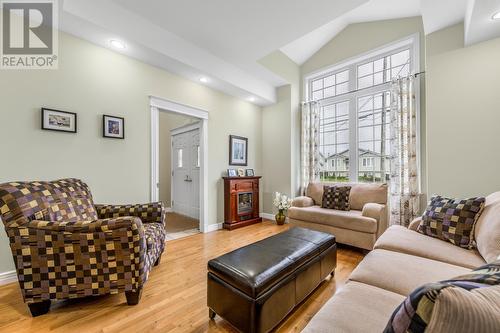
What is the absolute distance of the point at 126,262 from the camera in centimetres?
159

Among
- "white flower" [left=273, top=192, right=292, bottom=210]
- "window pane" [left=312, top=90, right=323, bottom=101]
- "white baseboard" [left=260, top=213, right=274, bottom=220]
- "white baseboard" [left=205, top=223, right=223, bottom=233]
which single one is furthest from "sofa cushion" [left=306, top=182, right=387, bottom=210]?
"white baseboard" [left=205, top=223, right=223, bottom=233]

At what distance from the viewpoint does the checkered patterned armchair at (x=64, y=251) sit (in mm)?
1473

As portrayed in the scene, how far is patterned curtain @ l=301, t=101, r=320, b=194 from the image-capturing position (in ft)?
13.9

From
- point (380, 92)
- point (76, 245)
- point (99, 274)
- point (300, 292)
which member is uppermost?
point (380, 92)

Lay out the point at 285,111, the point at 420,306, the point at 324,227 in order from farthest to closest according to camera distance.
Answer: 1. the point at 285,111
2. the point at 324,227
3. the point at 420,306

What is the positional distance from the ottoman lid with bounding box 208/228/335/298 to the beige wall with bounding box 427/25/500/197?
189 centimetres

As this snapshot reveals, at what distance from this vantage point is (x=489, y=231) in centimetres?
149

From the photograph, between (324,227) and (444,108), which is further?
(324,227)

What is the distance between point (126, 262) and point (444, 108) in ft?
12.2

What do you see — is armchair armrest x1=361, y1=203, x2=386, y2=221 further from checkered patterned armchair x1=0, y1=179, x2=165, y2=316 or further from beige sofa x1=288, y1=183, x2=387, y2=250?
checkered patterned armchair x1=0, y1=179, x2=165, y2=316

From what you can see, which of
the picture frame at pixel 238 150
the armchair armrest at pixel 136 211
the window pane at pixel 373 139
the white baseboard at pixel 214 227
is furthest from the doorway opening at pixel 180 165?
the window pane at pixel 373 139

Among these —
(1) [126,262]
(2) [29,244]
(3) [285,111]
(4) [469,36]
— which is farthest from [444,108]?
(2) [29,244]

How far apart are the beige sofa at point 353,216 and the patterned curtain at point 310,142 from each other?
0.49m

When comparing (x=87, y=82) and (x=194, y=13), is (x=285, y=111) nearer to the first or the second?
(x=194, y=13)
